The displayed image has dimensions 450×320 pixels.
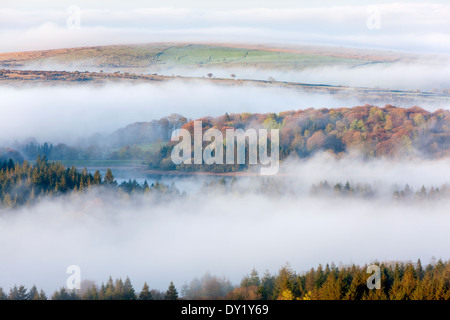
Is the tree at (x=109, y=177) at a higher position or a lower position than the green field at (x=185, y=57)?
lower

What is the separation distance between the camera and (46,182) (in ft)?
71.3

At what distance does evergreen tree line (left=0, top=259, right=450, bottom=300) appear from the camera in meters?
14.8

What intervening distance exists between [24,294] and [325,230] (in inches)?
447

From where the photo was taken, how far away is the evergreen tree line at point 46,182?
21.0m

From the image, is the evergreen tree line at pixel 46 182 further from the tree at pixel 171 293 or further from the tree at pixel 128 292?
the tree at pixel 171 293

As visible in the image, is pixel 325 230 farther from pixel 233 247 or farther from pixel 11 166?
pixel 11 166

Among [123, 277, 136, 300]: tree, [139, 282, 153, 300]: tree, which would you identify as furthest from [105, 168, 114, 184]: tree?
[139, 282, 153, 300]: tree

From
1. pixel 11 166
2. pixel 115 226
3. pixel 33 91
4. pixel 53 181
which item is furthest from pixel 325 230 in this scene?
pixel 33 91

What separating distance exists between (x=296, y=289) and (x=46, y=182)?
35.0 ft

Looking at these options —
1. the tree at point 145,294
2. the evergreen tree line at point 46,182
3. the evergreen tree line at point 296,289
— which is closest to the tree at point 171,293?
the evergreen tree line at point 296,289

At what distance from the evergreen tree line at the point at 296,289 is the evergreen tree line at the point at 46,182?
16.3 ft

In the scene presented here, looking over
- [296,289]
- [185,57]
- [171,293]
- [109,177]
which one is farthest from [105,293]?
[185,57]

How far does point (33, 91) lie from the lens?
28984mm

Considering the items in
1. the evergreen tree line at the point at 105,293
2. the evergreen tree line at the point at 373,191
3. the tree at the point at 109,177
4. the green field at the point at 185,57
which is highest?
the green field at the point at 185,57
